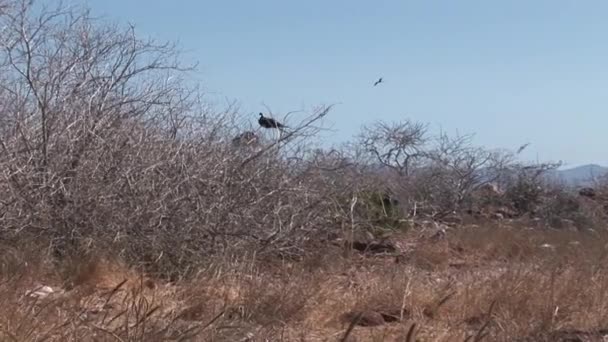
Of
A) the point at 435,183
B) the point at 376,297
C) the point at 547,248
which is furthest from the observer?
the point at 435,183

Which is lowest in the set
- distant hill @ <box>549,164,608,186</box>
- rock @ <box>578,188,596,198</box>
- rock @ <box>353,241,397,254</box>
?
rock @ <box>353,241,397,254</box>

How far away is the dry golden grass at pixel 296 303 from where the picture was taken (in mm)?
5293

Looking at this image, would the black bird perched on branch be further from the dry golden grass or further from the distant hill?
the distant hill

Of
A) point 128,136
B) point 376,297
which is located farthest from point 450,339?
point 128,136

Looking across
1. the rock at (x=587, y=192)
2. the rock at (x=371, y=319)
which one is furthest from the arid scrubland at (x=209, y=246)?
the rock at (x=587, y=192)

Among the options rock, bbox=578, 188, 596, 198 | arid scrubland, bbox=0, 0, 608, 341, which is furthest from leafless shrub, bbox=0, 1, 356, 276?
rock, bbox=578, 188, 596, 198

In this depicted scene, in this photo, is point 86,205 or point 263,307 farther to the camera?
point 86,205

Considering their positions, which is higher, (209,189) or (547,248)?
(209,189)

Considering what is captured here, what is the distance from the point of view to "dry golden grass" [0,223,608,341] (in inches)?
208

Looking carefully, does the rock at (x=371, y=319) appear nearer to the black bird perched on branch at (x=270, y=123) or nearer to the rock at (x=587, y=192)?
the black bird perched on branch at (x=270, y=123)

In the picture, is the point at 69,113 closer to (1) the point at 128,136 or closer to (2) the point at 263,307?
(1) the point at 128,136

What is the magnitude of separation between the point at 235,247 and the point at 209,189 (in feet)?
2.17

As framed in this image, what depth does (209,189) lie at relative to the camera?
1025cm

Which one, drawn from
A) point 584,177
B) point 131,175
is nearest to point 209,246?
point 131,175
